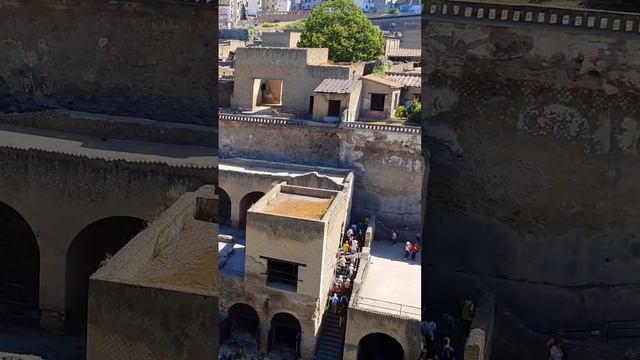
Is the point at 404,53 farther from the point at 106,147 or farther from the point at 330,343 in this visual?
the point at 106,147

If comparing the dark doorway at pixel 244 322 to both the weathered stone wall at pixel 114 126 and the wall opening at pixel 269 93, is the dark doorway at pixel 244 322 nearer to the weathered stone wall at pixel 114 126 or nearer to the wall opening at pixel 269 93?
the wall opening at pixel 269 93

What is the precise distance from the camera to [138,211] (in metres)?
2.94

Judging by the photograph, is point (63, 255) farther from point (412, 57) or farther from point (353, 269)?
point (412, 57)

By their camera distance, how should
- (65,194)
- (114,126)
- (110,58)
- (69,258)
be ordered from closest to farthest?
(65,194), (69,258), (114,126), (110,58)

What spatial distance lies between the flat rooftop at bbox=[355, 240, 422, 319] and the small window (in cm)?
29

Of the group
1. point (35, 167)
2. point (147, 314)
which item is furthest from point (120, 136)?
point (147, 314)

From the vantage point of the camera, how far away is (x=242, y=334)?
161cm

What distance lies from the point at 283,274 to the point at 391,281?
3.12 ft

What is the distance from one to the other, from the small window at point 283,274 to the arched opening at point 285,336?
0.25 feet

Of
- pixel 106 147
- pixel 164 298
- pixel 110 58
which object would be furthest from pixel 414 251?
pixel 110 58

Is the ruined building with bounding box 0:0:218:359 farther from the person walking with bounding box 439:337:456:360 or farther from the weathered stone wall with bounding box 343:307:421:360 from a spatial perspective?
the person walking with bounding box 439:337:456:360

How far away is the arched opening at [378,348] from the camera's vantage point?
1.63 metres

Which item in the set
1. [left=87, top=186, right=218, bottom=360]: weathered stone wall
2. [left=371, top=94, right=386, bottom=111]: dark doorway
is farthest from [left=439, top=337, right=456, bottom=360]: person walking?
[left=87, top=186, right=218, bottom=360]: weathered stone wall

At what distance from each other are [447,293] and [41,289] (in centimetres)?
272
